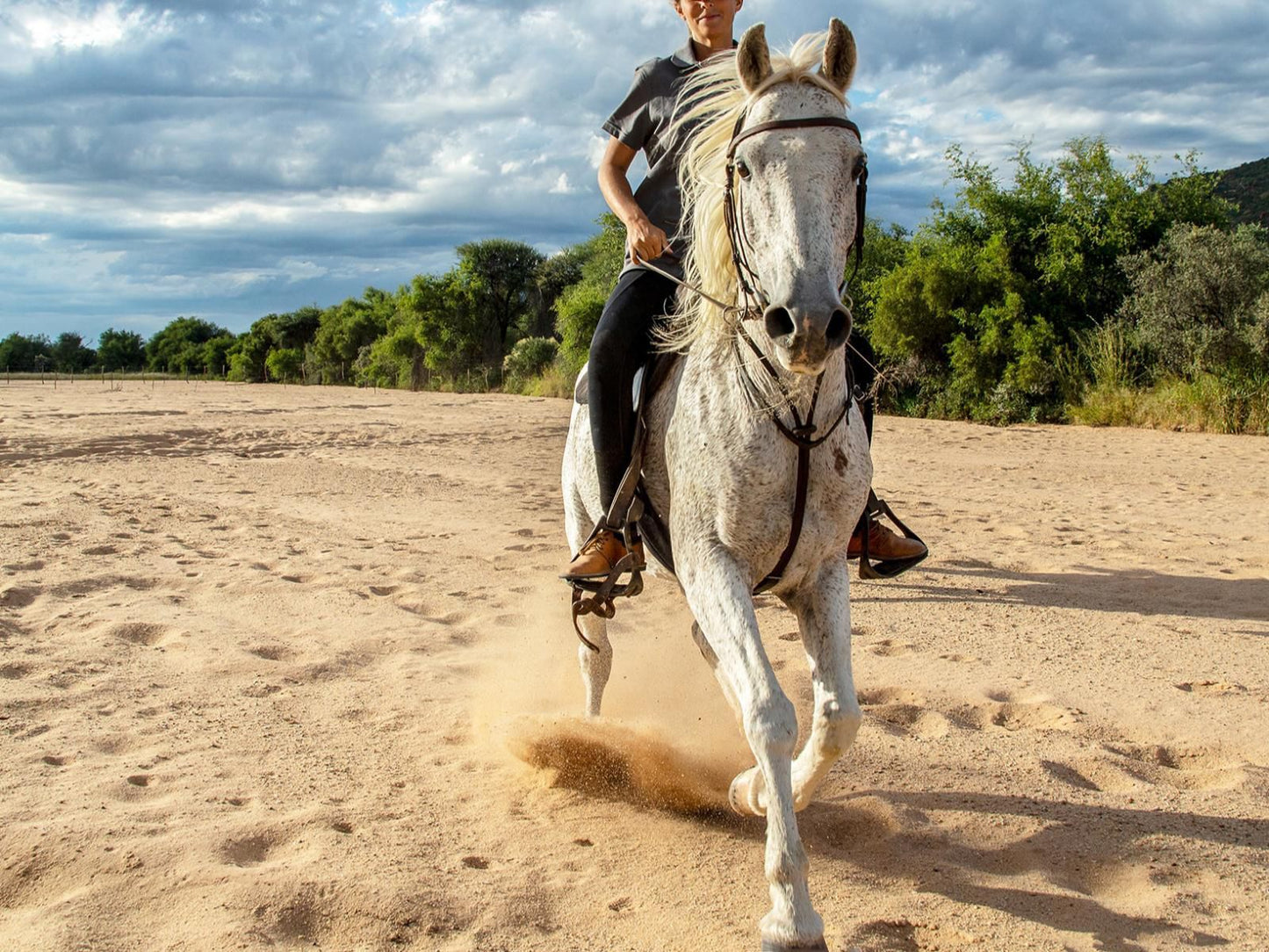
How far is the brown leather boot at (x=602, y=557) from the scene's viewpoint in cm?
420

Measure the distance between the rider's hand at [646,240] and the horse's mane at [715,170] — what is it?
0.18 m

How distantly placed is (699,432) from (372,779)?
213cm

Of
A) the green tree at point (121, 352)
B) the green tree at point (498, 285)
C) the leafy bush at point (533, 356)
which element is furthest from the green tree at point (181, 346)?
the leafy bush at point (533, 356)

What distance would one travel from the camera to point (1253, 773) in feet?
14.6

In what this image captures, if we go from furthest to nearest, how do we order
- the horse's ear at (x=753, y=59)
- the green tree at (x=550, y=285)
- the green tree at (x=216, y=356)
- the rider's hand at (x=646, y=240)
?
the green tree at (x=216, y=356)
the green tree at (x=550, y=285)
the rider's hand at (x=646, y=240)
the horse's ear at (x=753, y=59)

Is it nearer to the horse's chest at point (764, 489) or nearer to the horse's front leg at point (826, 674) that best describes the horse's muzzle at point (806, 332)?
the horse's chest at point (764, 489)

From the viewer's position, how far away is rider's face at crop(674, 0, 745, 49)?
14.1 feet

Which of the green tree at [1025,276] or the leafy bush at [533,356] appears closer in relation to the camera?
the green tree at [1025,276]

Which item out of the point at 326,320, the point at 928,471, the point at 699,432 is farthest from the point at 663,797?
the point at 326,320

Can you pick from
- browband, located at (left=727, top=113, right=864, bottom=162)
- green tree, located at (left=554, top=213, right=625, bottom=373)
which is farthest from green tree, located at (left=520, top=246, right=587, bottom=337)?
browband, located at (left=727, top=113, right=864, bottom=162)

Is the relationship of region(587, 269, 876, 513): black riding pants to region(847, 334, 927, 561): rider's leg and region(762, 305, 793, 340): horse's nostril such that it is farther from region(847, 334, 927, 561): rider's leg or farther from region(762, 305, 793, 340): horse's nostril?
region(762, 305, 793, 340): horse's nostril

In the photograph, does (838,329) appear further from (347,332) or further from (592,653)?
(347,332)

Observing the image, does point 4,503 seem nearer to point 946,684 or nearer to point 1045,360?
point 946,684

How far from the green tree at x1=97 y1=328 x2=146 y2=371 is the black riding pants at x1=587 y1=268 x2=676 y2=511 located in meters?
102
